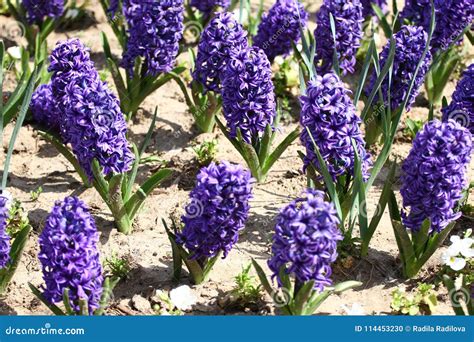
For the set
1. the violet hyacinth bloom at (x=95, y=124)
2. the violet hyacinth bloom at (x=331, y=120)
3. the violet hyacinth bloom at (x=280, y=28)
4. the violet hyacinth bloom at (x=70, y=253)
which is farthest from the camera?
the violet hyacinth bloom at (x=280, y=28)

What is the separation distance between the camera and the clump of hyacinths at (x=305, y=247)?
17.9ft

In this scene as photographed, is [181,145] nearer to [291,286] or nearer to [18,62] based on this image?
[18,62]

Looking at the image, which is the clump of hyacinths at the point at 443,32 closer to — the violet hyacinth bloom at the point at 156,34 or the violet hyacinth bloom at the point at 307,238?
the violet hyacinth bloom at the point at 156,34

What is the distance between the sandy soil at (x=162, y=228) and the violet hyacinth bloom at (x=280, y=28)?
28.4 inches

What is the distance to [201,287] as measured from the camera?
646 cm

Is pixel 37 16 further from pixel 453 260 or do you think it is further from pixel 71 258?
pixel 453 260

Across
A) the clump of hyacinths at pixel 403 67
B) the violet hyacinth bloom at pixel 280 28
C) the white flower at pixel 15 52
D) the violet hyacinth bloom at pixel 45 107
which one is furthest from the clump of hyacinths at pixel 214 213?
the white flower at pixel 15 52

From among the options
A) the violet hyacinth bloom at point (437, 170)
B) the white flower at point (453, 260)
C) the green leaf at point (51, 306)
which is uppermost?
the violet hyacinth bloom at point (437, 170)

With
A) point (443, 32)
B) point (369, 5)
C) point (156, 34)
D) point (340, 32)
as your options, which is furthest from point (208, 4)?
point (443, 32)

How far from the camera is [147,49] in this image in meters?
7.94

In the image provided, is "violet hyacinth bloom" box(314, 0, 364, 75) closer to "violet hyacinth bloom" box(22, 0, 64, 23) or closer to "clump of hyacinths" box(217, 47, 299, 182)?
"clump of hyacinths" box(217, 47, 299, 182)

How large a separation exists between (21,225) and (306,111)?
229cm

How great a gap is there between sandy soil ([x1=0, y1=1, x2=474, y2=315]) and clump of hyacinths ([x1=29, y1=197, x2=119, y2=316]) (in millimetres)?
579

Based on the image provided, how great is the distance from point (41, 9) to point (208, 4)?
5.36 feet
